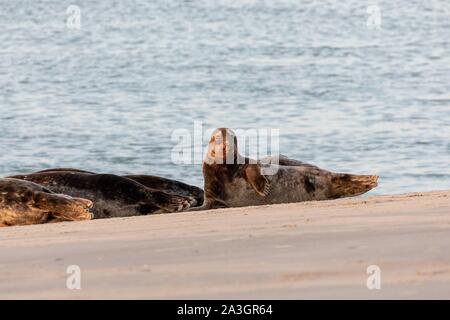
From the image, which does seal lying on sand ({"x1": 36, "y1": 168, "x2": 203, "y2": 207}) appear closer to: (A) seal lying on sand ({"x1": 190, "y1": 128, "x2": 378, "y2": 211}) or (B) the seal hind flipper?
(A) seal lying on sand ({"x1": 190, "y1": 128, "x2": 378, "y2": 211})

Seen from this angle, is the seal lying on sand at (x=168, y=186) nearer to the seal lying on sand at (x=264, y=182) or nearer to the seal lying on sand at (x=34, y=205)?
the seal lying on sand at (x=264, y=182)

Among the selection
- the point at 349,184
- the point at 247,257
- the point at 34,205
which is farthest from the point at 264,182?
the point at 247,257

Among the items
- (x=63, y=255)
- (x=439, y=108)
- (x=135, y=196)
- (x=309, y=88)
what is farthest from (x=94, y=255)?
(x=309, y=88)

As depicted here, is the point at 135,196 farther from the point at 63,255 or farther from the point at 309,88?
the point at 309,88

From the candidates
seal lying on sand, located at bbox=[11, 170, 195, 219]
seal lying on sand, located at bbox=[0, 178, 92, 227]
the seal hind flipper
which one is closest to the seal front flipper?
seal lying on sand, located at bbox=[11, 170, 195, 219]

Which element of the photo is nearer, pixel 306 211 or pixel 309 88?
pixel 306 211

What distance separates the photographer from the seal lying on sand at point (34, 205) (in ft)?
30.9

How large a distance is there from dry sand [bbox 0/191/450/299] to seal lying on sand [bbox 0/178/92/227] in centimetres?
154

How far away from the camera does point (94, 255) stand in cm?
621

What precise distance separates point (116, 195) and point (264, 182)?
48.7 inches

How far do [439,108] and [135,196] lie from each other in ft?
36.5

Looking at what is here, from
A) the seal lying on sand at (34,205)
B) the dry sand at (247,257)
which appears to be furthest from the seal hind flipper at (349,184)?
the dry sand at (247,257)

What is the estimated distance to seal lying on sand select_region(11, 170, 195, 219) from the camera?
10383mm

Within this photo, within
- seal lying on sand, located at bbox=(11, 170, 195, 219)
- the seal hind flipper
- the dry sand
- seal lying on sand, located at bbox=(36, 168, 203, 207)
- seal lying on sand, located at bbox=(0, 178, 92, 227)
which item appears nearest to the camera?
the dry sand
